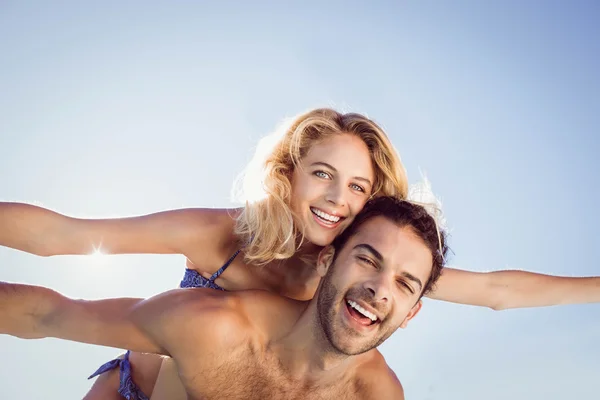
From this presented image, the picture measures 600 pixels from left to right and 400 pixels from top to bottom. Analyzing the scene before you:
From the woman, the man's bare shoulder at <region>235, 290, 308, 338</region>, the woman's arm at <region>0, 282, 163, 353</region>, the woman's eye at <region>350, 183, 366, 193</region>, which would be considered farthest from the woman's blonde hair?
the woman's arm at <region>0, 282, 163, 353</region>

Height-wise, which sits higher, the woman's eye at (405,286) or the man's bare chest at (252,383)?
the woman's eye at (405,286)

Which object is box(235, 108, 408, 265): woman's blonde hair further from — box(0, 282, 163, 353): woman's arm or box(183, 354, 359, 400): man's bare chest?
box(0, 282, 163, 353): woman's arm

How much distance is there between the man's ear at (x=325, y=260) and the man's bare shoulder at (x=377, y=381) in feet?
2.63

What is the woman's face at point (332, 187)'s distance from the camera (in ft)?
16.6

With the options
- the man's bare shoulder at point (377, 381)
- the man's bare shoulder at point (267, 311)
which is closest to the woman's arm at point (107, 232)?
the man's bare shoulder at point (267, 311)

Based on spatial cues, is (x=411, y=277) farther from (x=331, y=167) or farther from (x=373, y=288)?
(x=331, y=167)

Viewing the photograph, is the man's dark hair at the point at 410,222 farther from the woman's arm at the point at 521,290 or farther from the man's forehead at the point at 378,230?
the woman's arm at the point at 521,290

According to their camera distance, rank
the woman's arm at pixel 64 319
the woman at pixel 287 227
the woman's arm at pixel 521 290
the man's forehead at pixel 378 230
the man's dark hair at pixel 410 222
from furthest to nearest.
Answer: the woman's arm at pixel 521 290 < the woman at pixel 287 227 < the man's dark hair at pixel 410 222 < the man's forehead at pixel 378 230 < the woman's arm at pixel 64 319

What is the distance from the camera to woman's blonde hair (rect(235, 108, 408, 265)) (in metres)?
5.20

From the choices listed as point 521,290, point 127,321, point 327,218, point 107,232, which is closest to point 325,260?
point 327,218

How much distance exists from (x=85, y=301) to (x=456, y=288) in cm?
310

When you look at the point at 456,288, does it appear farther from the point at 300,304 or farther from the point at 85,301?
the point at 85,301

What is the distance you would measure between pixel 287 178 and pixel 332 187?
622 millimetres

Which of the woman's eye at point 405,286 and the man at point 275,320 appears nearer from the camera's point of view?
the man at point 275,320
